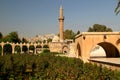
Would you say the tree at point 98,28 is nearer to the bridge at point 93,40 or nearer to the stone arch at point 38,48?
the stone arch at point 38,48

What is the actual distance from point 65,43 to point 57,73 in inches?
1754

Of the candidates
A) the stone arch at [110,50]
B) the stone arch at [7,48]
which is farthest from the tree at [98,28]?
the stone arch at [110,50]

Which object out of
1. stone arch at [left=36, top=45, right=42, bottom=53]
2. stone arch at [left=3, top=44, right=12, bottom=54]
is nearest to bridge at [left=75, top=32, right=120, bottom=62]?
stone arch at [left=36, top=45, right=42, bottom=53]

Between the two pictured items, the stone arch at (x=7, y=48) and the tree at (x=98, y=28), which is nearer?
the stone arch at (x=7, y=48)

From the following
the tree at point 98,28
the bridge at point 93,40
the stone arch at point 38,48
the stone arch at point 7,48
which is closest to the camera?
the bridge at point 93,40

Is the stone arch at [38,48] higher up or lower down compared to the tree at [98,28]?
lower down

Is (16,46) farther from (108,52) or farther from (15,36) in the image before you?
(108,52)

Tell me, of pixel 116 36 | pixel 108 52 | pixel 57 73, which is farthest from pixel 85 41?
pixel 57 73

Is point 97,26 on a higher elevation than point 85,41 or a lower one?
higher

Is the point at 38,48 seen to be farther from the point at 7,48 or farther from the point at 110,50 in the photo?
the point at 110,50

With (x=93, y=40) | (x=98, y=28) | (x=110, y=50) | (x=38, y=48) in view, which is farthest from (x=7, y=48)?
(x=93, y=40)

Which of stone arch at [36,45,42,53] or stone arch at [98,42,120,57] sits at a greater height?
stone arch at [36,45,42,53]

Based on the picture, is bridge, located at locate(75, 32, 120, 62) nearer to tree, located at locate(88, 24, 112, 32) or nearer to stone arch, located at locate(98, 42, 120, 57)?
stone arch, located at locate(98, 42, 120, 57)

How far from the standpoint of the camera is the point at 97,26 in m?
66.8
